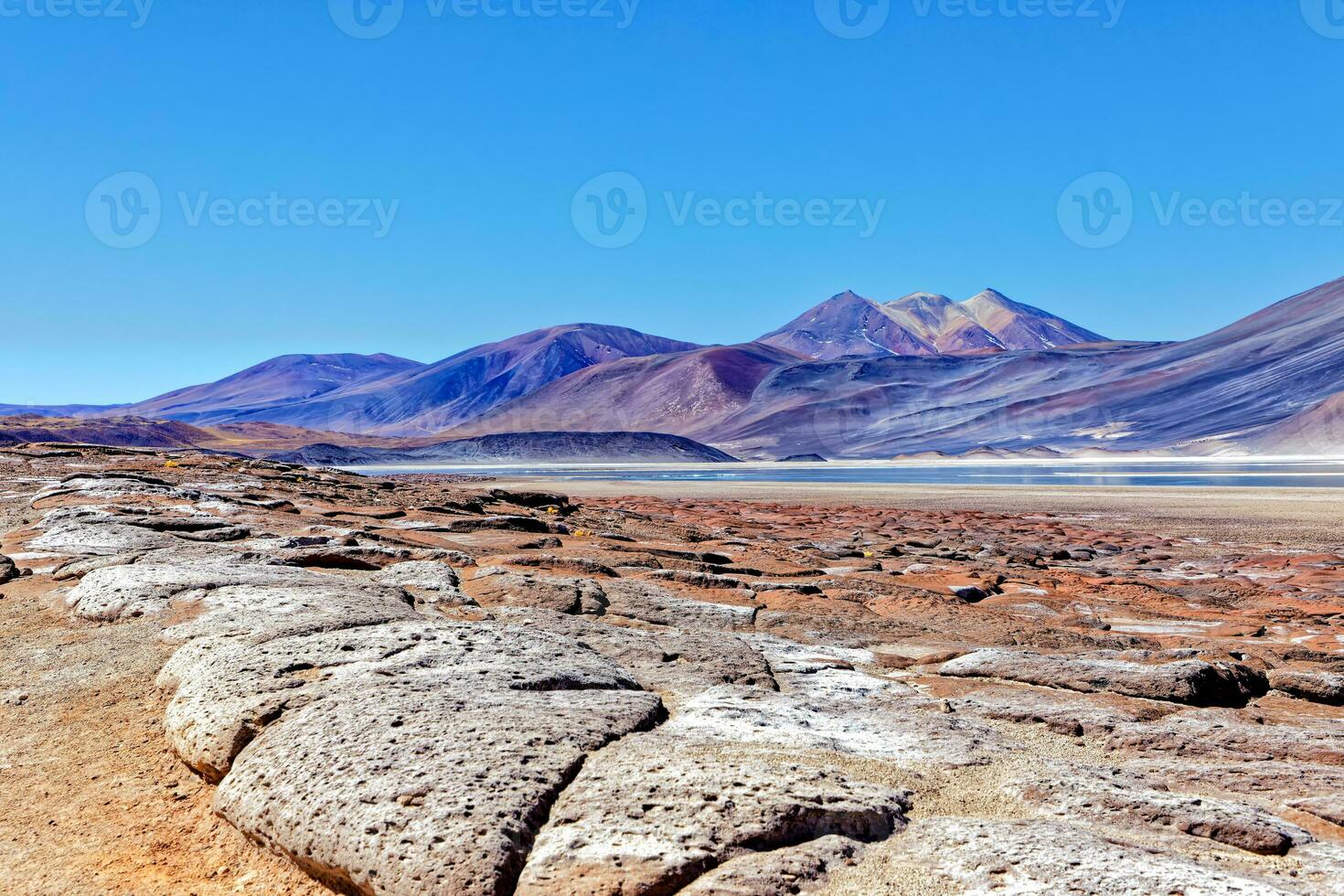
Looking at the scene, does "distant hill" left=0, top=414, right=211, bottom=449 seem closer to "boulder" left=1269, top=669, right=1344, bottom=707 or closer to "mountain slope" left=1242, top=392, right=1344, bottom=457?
"boulder" left=1269, top=669, right=1344, bottom=707

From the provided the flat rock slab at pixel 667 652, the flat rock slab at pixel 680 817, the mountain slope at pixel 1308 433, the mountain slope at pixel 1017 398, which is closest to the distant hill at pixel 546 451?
the mountain slope at pixel 1017 398

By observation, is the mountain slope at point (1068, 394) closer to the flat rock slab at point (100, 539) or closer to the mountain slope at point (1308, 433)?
the mountain slope at point (1308, 433)

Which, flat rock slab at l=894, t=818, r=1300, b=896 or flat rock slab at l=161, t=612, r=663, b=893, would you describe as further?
flat rock slab at l=161, t=612, r=663, b=893

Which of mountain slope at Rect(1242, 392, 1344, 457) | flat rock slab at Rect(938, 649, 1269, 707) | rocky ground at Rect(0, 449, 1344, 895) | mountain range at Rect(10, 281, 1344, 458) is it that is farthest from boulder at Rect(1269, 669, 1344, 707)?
mountain range at Rect(10, 281, 1344, 458)

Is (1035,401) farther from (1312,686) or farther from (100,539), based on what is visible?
A: (100,539)

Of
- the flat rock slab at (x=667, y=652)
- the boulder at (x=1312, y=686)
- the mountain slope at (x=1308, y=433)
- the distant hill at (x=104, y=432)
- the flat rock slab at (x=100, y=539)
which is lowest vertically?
the boulder at (x=1312, y=686)

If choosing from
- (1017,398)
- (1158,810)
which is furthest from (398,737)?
(1017,398)
